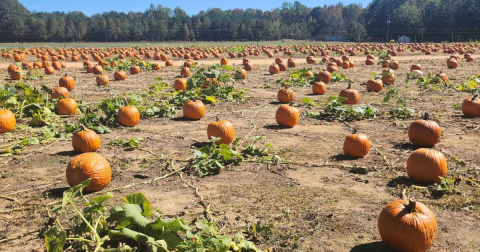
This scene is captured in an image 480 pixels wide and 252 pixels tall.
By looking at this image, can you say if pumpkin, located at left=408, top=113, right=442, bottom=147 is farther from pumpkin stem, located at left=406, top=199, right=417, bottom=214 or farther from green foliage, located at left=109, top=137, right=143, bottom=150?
green foliage, located at left=109, top=137, right=143, bottom=150

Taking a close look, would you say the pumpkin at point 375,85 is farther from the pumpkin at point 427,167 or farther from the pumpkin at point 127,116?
the pumpkin at point 427,167

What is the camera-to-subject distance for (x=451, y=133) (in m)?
7.66

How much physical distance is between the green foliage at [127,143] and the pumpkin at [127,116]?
1.21 meters

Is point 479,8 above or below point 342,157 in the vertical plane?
above

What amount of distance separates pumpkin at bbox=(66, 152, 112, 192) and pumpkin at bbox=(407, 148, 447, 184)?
3.83 meters

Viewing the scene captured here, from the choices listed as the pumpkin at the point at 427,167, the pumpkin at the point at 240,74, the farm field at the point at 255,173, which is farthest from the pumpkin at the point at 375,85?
the pumpkin at the point at 427,167

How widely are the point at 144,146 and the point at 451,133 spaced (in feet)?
18.4

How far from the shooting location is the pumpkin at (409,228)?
3527mm

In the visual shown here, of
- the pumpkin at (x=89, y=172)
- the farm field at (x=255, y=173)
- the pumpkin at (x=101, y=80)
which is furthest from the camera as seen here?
the pumpkin at (x=101, y=80)

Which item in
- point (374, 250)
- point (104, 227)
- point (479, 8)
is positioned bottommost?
point (374, 250)

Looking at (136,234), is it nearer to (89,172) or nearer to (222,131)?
(89,172)

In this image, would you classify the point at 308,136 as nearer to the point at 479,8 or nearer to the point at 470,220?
the point at 470,220

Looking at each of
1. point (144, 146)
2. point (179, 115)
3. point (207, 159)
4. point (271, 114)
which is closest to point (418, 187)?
point (207, 159)

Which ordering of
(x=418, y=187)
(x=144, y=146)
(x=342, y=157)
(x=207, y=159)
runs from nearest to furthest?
(x=418, y=187) < (x=207, y=159) < (x=342, y=157) < (x=144, y=146)
